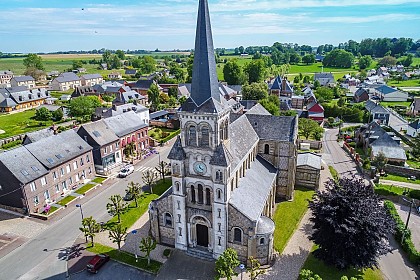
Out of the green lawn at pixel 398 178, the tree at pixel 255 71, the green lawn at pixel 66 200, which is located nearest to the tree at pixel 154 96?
the tree at pixel 255 71

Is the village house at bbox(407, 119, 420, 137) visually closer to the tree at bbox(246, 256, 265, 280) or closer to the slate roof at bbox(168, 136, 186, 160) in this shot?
the tree at bbox(246, 256, 265, 280)

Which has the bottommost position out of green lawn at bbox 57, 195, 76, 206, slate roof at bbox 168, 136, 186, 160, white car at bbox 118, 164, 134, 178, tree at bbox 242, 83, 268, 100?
green lawn at bbox 57, 195, 76, 206

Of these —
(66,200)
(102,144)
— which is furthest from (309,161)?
(66,200)

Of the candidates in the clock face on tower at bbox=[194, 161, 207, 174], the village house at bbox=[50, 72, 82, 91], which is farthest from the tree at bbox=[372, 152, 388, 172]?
the village house at bbox=[50, 72, 82, 91]

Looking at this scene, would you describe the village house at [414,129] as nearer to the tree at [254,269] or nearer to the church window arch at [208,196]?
the tree at [254,269]

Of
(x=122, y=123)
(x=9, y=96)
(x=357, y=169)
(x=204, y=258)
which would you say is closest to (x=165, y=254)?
(x=204, y=258)

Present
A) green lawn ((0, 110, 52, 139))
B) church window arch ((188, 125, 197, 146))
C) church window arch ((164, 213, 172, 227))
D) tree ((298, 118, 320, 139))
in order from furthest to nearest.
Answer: green lawn ((0, 110, 52, 139))
tree ((298, 118, 320, 139))
church window arch ((164, 213, 172, 227))
church window arch ((188, 125, 197, 146))

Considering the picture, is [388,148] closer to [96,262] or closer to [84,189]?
[96,262]
